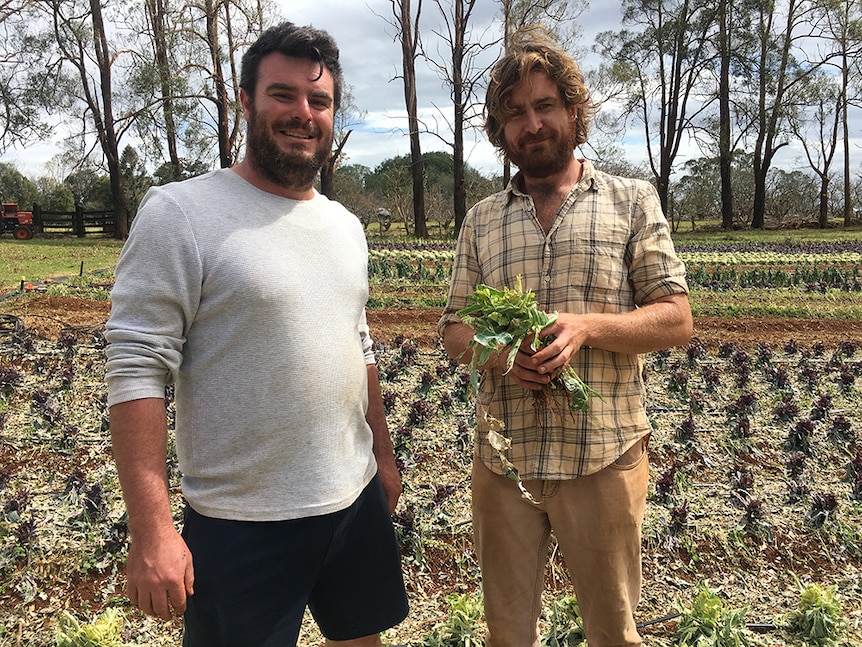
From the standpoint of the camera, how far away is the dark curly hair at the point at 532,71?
2.02 meters

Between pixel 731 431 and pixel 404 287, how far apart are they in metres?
6.97

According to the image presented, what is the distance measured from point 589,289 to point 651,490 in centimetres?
241

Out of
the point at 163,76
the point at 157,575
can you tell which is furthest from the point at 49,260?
the point at 157,575

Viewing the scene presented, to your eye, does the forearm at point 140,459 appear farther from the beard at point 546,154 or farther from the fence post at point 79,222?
the fence post at point 79,222

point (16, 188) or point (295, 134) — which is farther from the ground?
point (16, 188)

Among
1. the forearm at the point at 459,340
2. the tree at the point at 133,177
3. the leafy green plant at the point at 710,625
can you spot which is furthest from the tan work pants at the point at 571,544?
the tree at the point at 133,177

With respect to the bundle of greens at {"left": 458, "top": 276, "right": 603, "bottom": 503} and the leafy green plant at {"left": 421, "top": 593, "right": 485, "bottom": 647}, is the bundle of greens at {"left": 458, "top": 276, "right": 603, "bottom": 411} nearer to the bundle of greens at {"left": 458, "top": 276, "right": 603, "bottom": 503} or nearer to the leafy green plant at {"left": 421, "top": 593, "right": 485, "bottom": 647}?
the bundle of greens at {"left": 458, "top": 276, "right": 603, "bottom": 503}

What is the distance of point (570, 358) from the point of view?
1.95 metres

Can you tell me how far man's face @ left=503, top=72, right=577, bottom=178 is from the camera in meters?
2.02

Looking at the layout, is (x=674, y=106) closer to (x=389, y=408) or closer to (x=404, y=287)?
(x=404, y=287)

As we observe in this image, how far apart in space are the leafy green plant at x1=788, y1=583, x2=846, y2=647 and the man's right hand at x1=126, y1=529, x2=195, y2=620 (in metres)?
2.56

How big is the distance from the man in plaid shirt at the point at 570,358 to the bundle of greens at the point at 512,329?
0.15 feet

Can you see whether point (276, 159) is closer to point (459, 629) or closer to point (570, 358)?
Result: point (570, 358)

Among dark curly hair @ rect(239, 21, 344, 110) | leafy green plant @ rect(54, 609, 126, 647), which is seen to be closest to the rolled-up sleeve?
dark curly hair @ rect(239, 21, 344, 110)
